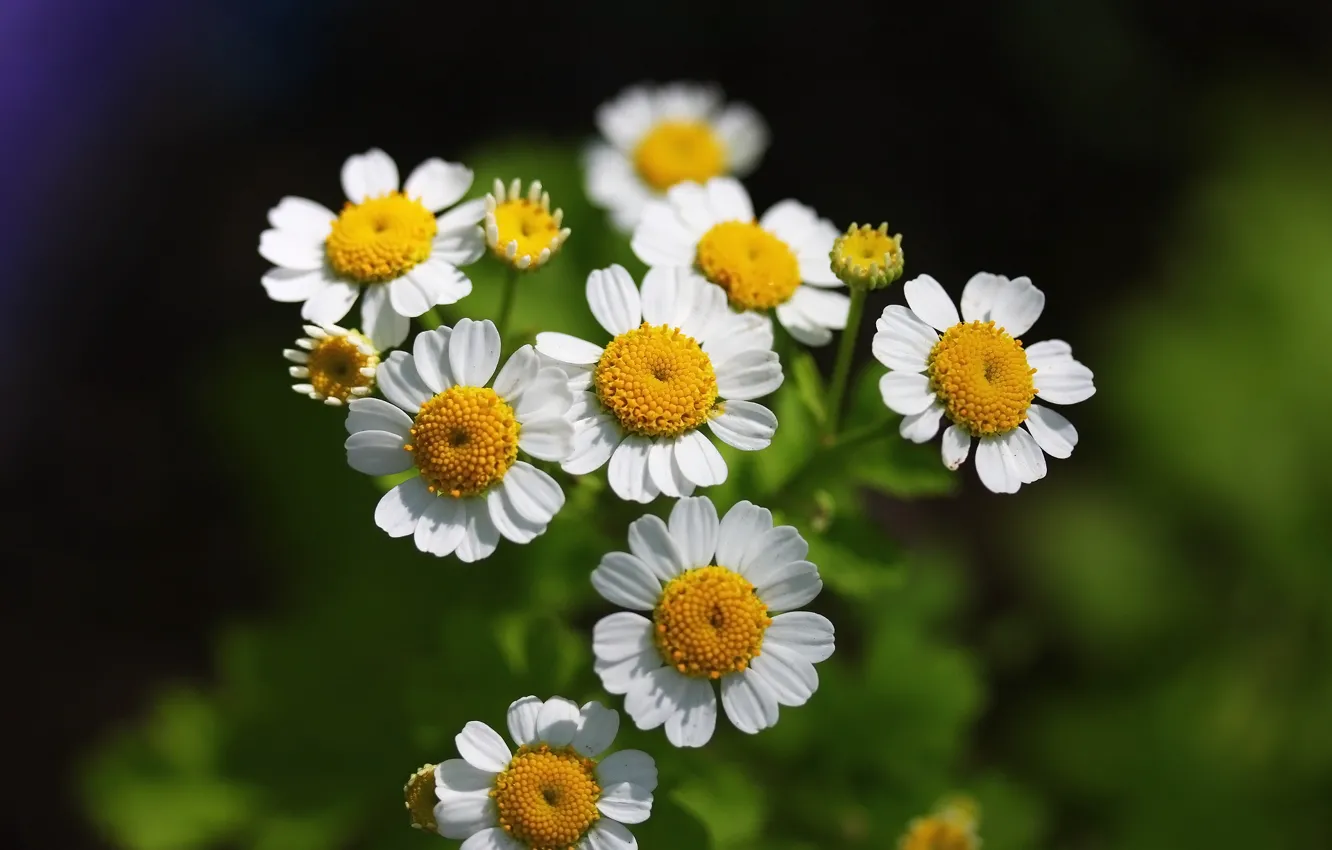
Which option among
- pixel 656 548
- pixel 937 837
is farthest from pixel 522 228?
pixel 937 837

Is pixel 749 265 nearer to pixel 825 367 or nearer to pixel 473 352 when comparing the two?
pixel 473 352

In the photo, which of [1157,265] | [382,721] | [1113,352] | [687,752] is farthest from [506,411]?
[1157,265]

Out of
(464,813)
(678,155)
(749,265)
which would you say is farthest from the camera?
(678,155)

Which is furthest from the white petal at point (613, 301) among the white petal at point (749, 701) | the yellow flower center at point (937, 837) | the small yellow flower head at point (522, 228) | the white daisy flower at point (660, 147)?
the yellow flower center at point (937, 837)

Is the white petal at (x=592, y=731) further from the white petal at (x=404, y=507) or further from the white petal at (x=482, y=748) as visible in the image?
the white petal at (x=404, y=507)

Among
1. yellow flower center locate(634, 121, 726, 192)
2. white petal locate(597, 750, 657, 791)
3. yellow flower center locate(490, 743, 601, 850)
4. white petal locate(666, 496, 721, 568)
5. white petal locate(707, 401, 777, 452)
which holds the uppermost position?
yellow flower center locate(634, 121, 726, 192)

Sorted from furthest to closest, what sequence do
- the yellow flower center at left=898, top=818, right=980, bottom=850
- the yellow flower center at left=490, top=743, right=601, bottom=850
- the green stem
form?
the yellow flower center at left=898, top=818, right=980, bottom=850 → the green stem → the yellow flower center at left=490, top=743, right=601, bottom=850

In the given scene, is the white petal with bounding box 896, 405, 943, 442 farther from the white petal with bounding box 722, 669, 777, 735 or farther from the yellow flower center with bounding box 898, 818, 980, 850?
the yellow flower center with bounding box 898, 818, 980, 850

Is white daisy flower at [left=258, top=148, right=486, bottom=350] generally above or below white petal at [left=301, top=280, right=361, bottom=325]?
above

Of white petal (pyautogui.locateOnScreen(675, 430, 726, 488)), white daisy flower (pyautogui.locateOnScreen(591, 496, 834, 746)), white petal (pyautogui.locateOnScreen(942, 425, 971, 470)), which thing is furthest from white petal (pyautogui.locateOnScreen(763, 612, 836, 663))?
white petal (pyautogui.locateOnScreen(942, 425, 971, 470))
